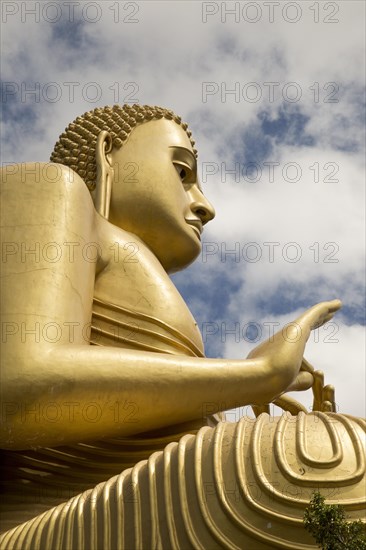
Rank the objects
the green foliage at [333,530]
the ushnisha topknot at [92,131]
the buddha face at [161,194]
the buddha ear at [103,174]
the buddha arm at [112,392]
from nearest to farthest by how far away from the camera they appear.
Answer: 1. the green foliage at [333,530]
2. the buddha arm at [112,392]
3. the buddha ear at [103,174]
4. the buddha face at [161,194]
5. the ushnisha topknot at [92,131]

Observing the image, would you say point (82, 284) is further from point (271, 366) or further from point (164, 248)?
point (164, 248)

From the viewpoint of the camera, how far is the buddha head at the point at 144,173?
4492 millimetres

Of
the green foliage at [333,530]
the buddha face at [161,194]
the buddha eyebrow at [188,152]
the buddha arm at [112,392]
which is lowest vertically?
the green foliage at [333,530]

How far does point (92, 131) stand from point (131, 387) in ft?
7.19

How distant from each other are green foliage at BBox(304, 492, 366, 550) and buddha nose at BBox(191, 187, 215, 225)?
9.61ft

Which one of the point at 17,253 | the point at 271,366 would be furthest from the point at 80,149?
the point at 271,366

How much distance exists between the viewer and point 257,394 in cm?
347

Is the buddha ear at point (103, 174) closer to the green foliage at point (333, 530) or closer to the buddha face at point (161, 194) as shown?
the buddha face at point (161, 194)

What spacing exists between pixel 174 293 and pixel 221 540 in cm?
178

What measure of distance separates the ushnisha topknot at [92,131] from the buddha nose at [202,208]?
0.53 m

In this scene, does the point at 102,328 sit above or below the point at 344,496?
above

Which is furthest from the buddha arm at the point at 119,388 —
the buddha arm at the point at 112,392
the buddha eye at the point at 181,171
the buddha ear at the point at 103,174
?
the buddha eye at the point at 181,171

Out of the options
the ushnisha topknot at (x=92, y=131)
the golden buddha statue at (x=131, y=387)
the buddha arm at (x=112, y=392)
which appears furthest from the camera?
the ushnisha topknot at (x=92, y=131)

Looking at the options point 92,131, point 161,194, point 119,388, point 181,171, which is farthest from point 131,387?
point 92,131
